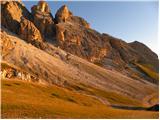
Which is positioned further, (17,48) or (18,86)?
(17,48)

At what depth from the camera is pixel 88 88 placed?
181 meters

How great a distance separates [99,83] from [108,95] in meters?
21.6

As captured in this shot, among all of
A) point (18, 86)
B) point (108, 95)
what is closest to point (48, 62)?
point (108, 95)

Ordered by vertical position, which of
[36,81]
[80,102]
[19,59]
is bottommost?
[80,102]

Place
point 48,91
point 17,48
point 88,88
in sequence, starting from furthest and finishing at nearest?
1. point 17,48
2. point 88,88
3. point 48,91

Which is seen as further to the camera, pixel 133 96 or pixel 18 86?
pixel 133 96

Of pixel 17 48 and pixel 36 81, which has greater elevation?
pixel 17 48

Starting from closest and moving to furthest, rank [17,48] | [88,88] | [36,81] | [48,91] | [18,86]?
1. [18,86]
2. [48,91]
3. [36,81]
4. [88,88]
5. [17,48]

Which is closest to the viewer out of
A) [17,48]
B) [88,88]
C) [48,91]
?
[48,91]

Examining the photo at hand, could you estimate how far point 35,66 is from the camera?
597ft

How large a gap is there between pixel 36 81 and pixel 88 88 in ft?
105

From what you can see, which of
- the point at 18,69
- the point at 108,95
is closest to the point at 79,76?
the point at 108,95

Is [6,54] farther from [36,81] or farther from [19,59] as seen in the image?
[36,81]

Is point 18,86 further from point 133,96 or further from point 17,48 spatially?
point 133,96
